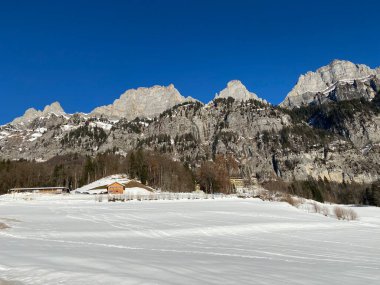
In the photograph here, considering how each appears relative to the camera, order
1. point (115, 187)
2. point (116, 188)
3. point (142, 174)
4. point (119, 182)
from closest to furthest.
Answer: point (116, 188)
point (115, 187)
point (119, 182)
point (142, 174)

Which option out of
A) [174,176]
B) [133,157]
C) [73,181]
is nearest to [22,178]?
[73,181]

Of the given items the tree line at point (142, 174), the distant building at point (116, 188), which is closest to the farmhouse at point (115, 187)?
the distant building at point (116, 188)

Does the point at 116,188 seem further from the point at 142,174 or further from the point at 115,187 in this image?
the point at 142,174

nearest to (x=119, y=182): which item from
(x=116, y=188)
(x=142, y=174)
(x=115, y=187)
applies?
(x=115, y=187)

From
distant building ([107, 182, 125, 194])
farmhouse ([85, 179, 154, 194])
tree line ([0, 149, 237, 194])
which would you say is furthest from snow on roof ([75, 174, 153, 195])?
tree line ([0, 149, 237, 194])

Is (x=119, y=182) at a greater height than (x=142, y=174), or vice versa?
(x=142, y=174)

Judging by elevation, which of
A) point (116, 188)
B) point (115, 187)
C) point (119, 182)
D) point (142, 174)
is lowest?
point (116, 188)

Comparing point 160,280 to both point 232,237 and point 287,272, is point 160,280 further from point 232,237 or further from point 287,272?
point 232,237

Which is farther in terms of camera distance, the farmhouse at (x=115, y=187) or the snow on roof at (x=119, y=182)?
the snow on roof at (x=119, y=182)

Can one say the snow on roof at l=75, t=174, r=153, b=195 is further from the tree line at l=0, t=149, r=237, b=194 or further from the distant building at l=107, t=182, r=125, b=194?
the tree line at l=0, t=149, r=237, b=194

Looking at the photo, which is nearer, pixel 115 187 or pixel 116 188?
pixel 116 188

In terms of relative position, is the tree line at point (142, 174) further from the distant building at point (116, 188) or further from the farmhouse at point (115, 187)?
the distant building at point (116, 188)

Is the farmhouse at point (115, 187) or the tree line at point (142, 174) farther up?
the tree line at point (142, 174)

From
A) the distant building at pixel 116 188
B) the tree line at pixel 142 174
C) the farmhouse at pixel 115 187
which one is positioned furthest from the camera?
the tree line at pixel 142 174
